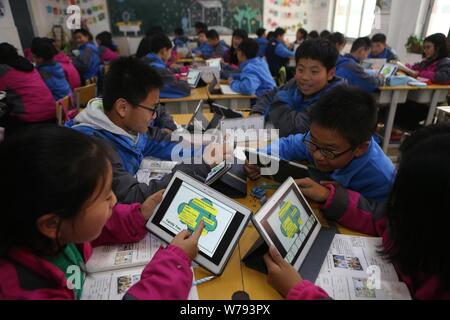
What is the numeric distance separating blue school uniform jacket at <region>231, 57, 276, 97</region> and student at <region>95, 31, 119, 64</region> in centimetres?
396

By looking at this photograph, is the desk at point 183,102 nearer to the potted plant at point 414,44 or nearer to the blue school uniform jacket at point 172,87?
the blue school uniform jacket at point 172,87

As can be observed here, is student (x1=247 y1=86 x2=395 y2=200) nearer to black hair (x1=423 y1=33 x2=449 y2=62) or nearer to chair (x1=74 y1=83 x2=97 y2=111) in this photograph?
chair (x1=74 y1=83 x2=97 y2=111)

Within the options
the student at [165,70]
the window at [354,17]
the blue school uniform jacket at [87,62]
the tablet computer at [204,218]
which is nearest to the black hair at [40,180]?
the tablet computer at [204,218]

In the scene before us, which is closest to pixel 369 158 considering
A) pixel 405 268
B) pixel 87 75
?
pixel 405 268

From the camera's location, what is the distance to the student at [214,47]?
5895 mm

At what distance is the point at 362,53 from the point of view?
417 centimetres

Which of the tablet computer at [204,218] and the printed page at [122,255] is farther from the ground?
the tablet computer at [204,218]

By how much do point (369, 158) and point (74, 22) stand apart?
2.73 metres

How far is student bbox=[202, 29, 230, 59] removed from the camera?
589 cm

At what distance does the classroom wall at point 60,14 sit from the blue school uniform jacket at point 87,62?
1305 mm

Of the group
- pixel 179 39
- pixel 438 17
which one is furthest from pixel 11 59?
pixel 438 17

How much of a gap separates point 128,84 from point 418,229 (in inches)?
49.3

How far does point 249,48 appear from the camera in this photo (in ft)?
11.0

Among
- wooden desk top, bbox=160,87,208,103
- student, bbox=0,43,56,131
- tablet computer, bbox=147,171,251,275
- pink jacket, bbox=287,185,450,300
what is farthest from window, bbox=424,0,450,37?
student, bbox=0,43,56,131
